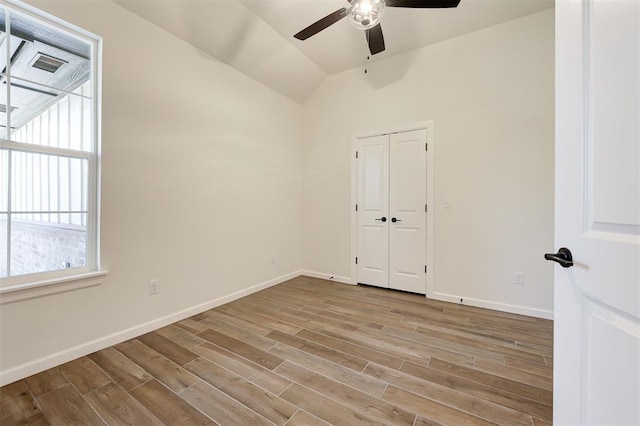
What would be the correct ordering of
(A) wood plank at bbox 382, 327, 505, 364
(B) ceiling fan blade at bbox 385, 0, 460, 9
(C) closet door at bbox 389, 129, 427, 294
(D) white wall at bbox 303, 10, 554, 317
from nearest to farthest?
(B) ceiling fan blade at bbox 385, 0, 460, 9, (A) wood plank at bbox 382, 327, 505, 364, (D) white wall at bbox 303, 10, 554, 317, (C) closet door at bbox 389, 129, 427, 294

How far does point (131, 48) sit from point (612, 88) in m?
3.08

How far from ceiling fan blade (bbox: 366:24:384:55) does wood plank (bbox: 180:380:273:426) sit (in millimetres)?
2736

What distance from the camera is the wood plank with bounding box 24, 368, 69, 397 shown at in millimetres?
1615

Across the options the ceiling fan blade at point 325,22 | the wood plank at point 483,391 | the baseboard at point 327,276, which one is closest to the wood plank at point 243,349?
the wood plank at point 483,391

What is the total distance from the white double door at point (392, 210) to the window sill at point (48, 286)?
298cm

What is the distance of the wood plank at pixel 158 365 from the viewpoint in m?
1.68

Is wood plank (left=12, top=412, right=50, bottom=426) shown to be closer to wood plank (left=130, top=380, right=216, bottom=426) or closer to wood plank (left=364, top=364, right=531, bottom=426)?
wood plank (left=130, top=380, right=216, bottom=426)

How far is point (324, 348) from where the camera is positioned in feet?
6.87

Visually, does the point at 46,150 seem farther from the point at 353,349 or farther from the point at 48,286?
the point at 353,349

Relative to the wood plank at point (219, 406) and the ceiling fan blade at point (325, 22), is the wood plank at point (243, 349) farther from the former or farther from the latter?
the ceiling fan blade at point (325, 22)

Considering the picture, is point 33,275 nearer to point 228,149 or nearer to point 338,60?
point 228,149

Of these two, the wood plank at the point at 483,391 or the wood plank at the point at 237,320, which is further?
the wood plank at the point at 237,320

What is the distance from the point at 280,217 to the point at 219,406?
8.67ft

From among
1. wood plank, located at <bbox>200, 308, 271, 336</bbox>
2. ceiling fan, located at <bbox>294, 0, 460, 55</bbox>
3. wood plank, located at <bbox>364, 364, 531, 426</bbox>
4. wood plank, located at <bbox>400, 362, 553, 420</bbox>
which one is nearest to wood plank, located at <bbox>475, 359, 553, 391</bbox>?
wood plank, located at <bbox>400, 362, 553, 420</bbox>
